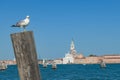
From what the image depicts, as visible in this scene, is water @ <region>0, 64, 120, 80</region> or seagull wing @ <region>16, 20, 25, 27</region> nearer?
seagull wing @ <region>16, 20, 25, 27</region>

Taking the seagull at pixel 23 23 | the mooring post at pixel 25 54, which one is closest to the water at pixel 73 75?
the seagull at pixel 23 23

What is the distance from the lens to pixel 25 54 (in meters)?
7.66

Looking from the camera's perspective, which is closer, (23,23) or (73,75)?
(23,23)

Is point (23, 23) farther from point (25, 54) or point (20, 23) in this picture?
point (25, 54)

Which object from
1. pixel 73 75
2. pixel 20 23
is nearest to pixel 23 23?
pixel 20 23

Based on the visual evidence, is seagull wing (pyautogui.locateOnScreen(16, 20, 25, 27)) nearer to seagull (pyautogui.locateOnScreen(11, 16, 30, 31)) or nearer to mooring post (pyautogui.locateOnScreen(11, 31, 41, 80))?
seagull (pyautogui.locateOnScreen(11, 16, 30, 31))

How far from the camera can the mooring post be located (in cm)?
766

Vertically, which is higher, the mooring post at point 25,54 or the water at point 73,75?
the water at point 73,75

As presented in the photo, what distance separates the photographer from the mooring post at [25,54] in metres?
7.66

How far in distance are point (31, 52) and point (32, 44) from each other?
0.14 metres

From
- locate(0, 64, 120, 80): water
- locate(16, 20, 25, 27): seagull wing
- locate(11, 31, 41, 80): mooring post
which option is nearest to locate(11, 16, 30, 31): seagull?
locate(16, 20, 25, 27): seagull wing

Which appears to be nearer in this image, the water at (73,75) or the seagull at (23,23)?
the seagull at (23,23)

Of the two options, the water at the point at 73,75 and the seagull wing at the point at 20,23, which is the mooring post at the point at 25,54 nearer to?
the seagull wing at the point at 20,23

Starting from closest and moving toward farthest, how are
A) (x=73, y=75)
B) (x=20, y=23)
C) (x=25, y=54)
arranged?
(x=25, y=54), (x=20, y=23), (x=73, y=75)
